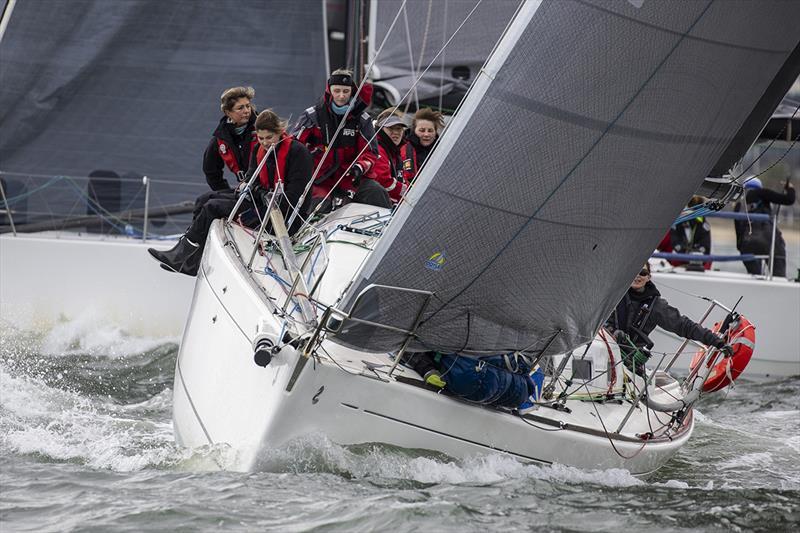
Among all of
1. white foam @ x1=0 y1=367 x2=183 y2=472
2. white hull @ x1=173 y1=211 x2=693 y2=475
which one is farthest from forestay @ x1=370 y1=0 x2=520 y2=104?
white hull @ x1=173 y1=211 x2=693 y2=475

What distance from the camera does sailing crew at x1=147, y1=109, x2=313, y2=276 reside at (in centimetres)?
519

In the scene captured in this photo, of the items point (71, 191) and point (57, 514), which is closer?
point (57, 514)

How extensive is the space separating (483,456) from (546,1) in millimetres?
1583

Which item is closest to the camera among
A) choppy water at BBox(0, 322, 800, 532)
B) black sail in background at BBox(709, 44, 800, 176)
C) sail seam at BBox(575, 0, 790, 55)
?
choppy water at BBox(0, 322, 800, 532)

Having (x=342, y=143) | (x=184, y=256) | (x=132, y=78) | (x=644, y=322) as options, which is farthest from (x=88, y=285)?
(x=644, y=322)

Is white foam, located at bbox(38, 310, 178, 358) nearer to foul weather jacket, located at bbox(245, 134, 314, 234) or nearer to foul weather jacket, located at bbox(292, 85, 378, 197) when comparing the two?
foul weather jacket, located at bbox(292, 85, 378, 197)

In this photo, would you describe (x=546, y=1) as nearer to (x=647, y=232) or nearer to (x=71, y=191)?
(x=647, y=232)

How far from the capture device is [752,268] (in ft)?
29.0

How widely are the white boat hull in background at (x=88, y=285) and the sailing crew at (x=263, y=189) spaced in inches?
81.0

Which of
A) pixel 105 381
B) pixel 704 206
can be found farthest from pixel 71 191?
pixel 704 206

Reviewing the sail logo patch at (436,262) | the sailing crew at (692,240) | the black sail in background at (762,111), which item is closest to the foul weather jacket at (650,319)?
the black sail in background at (762,111)

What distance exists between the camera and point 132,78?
27.6 feet

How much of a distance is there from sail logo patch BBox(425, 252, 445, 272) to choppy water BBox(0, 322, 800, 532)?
650 mm

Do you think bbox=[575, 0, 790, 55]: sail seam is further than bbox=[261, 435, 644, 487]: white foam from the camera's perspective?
No
